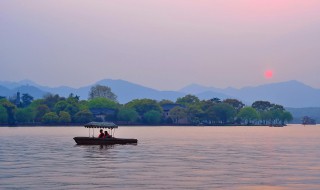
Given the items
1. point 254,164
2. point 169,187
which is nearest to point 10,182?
point 169,187

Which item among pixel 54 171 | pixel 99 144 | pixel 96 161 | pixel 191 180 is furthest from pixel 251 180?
pixel 99 144

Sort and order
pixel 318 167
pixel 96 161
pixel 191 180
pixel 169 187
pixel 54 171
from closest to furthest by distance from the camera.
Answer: pixel 169 187 → pixel 191 180 → pixel 54 171 → pixel 318 167 → pixel 96 161

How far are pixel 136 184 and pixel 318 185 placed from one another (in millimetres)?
11278

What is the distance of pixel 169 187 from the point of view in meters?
36.3

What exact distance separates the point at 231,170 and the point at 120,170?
8.55 m

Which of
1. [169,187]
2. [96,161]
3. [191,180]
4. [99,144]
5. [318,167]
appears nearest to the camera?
[169,187]

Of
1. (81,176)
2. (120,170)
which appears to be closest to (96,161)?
(120,170)

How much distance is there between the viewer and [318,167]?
166 ft

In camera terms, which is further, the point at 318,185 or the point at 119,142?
the point at 119,142

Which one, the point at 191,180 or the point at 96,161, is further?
the point at 96,161

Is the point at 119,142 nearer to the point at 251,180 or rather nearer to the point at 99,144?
the point at 99,144

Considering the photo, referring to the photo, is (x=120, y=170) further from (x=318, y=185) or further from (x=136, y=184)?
(x=318, y=185)

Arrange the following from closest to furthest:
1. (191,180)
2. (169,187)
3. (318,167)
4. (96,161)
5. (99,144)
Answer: (169,187)
(191,180)
(318,167)
(96,161)
(99,144)

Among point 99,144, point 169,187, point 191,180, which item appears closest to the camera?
point 169,187
